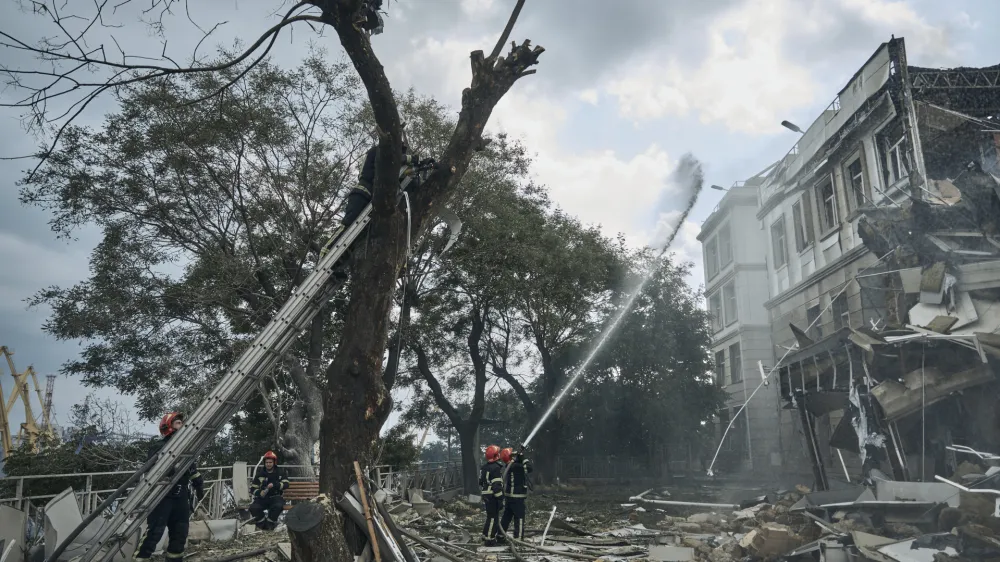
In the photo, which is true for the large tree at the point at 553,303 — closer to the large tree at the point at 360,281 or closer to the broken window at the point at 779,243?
the broken window at the point at 779,243

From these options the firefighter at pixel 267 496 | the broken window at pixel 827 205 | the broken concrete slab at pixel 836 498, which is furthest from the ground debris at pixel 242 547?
the broken window at pixel 827 205

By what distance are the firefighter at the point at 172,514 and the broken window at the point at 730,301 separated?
106ft

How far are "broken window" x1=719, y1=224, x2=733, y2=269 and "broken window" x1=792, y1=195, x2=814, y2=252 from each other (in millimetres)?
11148

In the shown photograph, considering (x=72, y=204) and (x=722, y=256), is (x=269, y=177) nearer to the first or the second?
(x=72, y=204)

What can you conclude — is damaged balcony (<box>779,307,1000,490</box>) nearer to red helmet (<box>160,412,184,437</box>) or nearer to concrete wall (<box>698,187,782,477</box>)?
red helmet (<box>160,412,184,437</box>)

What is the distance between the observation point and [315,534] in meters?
5.64

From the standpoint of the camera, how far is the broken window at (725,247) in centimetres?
3688

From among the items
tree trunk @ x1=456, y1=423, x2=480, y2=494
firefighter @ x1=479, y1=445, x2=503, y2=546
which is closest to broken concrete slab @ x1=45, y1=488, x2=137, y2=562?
firefighter @ x1=479, y1=445, x2=503, y2=546

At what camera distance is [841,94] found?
71.1ft

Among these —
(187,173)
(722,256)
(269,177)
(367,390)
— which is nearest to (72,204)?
(187,173)

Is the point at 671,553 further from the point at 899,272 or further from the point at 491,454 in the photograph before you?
the point at 899,272

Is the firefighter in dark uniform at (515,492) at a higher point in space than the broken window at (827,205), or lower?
A: lower

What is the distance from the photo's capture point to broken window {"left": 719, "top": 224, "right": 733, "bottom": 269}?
1452 inches

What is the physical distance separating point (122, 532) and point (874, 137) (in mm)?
20515
